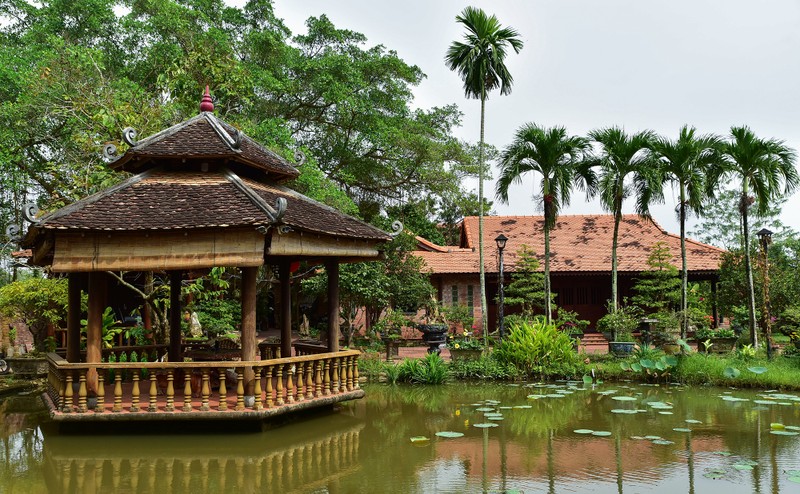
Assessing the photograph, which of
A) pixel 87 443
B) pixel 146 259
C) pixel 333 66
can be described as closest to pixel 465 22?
pixel 333 66

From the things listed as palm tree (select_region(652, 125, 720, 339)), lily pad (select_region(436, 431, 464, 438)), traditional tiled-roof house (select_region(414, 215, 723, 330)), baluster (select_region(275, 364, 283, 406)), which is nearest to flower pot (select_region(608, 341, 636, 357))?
palm tree (select_region(652, 125, 720, 339))

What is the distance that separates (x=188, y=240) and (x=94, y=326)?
5.77 ft

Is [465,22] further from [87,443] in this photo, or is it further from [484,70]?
[87,443]

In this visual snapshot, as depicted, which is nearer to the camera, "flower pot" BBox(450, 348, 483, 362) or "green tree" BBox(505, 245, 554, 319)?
"flower pot" BBox(450, 348, 483, 362)

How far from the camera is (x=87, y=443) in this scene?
799cm

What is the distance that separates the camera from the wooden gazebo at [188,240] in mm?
8227

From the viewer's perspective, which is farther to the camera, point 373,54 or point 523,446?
point 373,54

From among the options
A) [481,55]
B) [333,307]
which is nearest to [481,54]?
[481,55]

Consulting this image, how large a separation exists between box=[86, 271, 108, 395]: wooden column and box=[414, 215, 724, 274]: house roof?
14.1m

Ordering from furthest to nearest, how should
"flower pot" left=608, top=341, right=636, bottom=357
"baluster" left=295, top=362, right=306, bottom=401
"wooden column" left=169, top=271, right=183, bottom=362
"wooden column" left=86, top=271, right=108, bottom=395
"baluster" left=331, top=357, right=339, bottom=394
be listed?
"flower pot" left=608, top=341, right=636, bottom=357 < "wooden column" left=169, top=271, right=183, bottom=362 < "baluster" left=331, top=357, right=339, bottom=394 < "baluster" left=295, top=362, right=306, bottom=401 < "wooden column" left=86, top=271, right=108, bottom=395

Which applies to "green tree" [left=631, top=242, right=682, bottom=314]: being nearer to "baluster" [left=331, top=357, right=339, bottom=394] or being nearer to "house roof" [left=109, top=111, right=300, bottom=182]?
"baluster" [left=331, top=357, right=339, bottom=394]

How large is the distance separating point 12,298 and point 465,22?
43.7 ft

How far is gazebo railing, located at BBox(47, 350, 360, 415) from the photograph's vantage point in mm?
8273

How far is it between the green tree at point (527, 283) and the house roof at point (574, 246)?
92cm
